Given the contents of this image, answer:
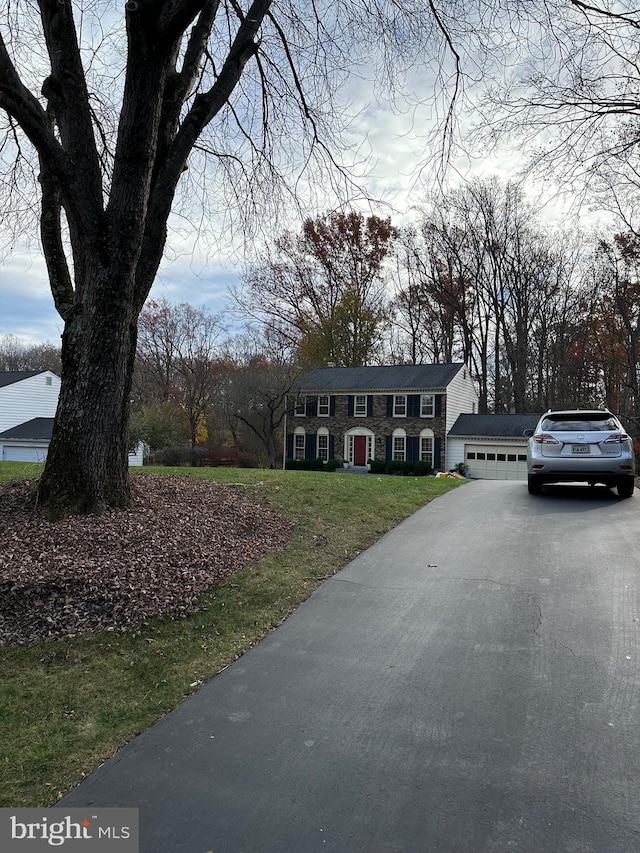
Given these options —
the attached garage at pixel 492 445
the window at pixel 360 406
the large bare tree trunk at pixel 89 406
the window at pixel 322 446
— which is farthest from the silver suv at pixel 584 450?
the window at pixel 322 446

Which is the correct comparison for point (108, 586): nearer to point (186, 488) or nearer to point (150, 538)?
point (150, 538)

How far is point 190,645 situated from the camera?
3941 millimetres

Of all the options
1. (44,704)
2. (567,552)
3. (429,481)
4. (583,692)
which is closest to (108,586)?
(44,704)

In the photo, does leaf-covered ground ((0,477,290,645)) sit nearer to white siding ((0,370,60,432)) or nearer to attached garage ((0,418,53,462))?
attached garage ((0,418,53,462))

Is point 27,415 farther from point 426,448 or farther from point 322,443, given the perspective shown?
point 426,448

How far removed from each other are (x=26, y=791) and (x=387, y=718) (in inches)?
66.9

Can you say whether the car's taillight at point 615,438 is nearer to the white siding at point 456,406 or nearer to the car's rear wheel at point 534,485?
the car's rear wheel at point 534,485

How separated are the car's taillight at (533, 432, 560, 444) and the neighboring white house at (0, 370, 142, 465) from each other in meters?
25.3

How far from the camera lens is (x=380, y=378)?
35.2 m

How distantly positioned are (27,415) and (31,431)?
1.93m

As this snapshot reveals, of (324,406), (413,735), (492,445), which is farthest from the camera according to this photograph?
(324,406)

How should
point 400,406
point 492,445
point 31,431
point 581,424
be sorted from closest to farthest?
point 581,424
point 31,431
point 492,445
point 400,406

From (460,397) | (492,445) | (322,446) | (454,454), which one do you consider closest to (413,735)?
(492,445)

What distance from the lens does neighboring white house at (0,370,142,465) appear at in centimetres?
3081
